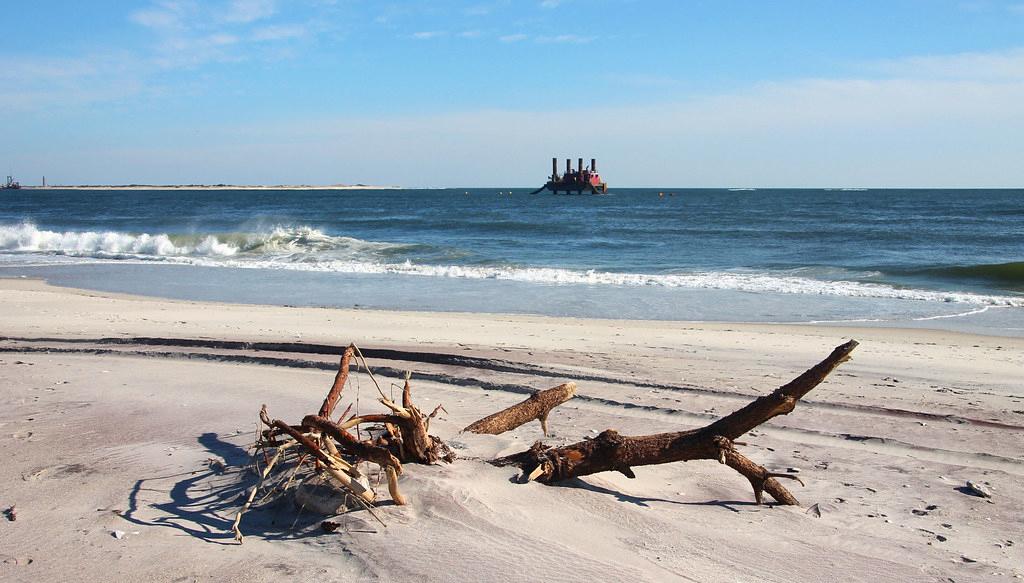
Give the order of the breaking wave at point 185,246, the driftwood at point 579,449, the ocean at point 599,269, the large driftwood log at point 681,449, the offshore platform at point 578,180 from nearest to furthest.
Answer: the driftwood at point 579,449
the large driftwood log at point 681,449
the ocean at point 599,269
the breaking wave at point 185,246
the offshore platform at point 578,180

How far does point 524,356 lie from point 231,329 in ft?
11.7

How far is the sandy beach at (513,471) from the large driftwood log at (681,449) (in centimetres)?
11

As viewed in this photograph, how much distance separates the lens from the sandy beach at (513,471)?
2848 millimetres

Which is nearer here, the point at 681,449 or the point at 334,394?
the point at 681,449

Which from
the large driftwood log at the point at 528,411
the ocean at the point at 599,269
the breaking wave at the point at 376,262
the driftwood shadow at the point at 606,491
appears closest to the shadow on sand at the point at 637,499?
the driftwood shadow at the point at 606,491

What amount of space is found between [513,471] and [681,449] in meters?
0.76

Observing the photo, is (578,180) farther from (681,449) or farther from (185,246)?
(681,449)

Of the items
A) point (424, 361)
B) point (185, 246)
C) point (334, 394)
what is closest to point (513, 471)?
point (334, 394)

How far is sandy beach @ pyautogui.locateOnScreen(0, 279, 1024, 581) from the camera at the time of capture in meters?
2.85

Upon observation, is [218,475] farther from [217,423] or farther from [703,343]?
[703,343]

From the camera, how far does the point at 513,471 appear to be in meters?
3.49

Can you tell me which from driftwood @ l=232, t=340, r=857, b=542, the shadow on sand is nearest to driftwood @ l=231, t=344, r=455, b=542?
driftwood @ l=232, t=340, r=857, b=542

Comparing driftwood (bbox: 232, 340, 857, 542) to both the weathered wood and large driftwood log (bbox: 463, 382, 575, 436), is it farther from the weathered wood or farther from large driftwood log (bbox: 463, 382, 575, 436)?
large driftwood log (bbox: 463, 382, 575, 436)

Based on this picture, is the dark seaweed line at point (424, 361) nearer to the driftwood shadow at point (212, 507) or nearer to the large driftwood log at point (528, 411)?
the large driftwood log at point (528, 411)
